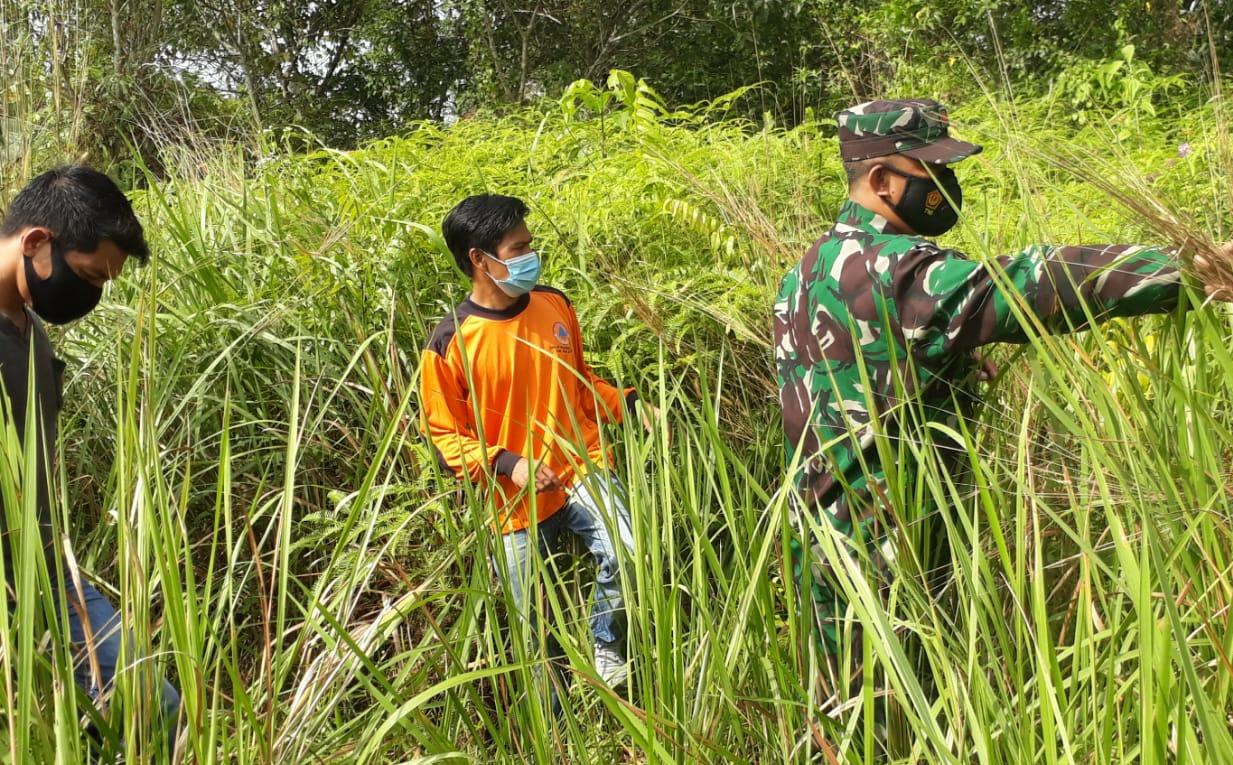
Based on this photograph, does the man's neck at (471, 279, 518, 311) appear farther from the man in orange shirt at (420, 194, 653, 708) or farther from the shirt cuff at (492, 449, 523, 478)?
the shirt cuff at (492, 449, 523, 478)

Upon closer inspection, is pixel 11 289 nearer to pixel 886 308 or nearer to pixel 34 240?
pixel 34 240

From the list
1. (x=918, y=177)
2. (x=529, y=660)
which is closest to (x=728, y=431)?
(x=918, y=177)

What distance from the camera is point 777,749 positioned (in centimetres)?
154

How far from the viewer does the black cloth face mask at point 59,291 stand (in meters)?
2.10

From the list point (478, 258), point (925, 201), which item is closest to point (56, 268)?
point (478, 258)

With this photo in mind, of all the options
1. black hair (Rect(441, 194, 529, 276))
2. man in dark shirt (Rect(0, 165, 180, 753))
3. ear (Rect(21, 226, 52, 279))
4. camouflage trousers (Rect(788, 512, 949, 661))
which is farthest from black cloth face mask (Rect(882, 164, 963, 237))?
ear (Rect(21, 226, 52, 279))

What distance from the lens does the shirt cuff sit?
2.58 meters

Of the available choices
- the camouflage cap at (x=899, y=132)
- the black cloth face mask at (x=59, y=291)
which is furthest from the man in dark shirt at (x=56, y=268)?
the camouflage cap at (x=899, y=132)

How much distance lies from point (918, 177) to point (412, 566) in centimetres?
158

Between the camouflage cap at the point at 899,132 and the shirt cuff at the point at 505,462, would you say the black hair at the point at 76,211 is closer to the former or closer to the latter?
the shirt cuff at the point at 505,462

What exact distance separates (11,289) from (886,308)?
152 centimetres

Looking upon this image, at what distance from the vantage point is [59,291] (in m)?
2.11

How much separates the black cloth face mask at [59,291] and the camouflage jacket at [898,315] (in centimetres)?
130

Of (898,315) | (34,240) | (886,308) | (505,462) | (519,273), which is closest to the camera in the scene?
(886,308)
